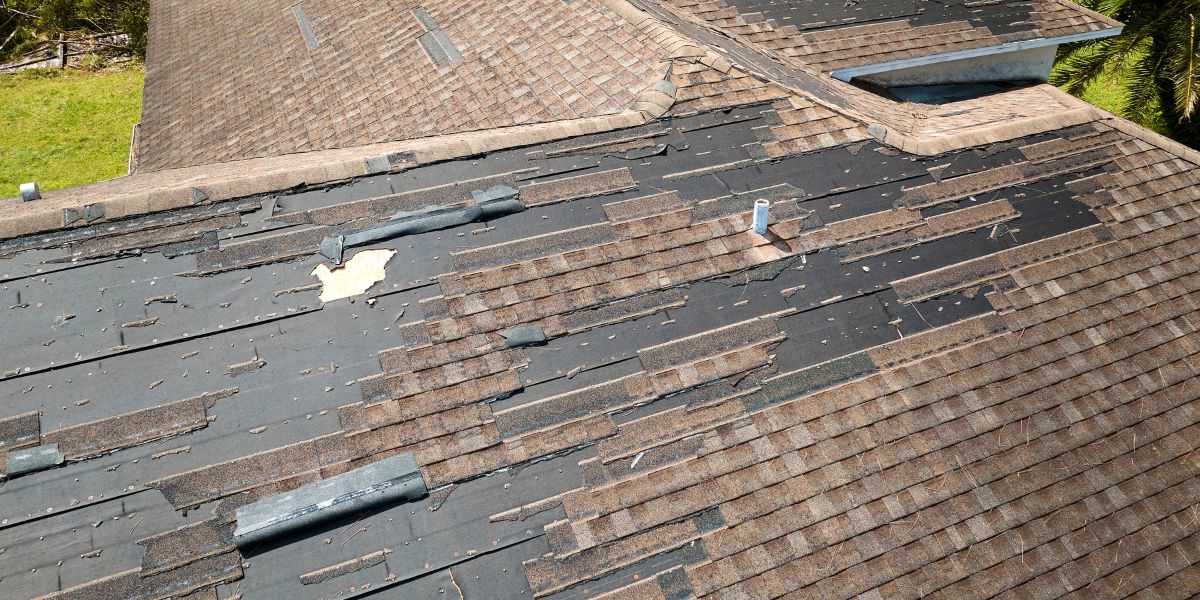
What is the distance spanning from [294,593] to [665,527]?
2.36m

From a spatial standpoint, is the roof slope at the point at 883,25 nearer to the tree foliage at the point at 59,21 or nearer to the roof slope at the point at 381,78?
the roof slope at the point at 381,78

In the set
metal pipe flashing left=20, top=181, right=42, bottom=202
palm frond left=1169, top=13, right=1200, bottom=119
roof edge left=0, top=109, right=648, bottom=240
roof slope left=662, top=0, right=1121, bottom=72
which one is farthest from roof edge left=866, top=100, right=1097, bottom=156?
metal pipe flashing left=20, top=181, right=42, bottom=202

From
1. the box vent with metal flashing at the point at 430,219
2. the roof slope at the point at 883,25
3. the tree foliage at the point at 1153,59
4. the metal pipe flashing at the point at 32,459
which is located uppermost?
the box vent with metal flashing at the point at 430,219

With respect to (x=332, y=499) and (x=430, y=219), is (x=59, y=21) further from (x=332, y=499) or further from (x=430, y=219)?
(x=332, y=499)

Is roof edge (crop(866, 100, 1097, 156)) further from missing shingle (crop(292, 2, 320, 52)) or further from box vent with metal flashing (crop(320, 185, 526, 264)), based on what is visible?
missing shingle (crop(292, 2, 320, 52))

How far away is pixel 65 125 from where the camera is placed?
21.2m

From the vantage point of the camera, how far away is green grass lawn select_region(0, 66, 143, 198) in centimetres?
1908

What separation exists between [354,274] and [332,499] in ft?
6.64

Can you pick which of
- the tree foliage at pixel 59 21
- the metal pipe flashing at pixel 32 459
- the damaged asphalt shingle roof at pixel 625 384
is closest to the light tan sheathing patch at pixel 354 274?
the damaged asphalt shingle roof at pixel 625 384

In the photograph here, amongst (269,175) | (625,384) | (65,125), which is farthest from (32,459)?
(65,125)

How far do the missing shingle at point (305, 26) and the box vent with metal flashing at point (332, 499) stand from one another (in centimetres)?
976

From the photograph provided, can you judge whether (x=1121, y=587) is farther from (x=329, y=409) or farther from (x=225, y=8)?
(x=225, y=8)

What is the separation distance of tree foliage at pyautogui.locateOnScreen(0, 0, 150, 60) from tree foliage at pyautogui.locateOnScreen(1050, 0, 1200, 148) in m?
24.3

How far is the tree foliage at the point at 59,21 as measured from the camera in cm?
2436
